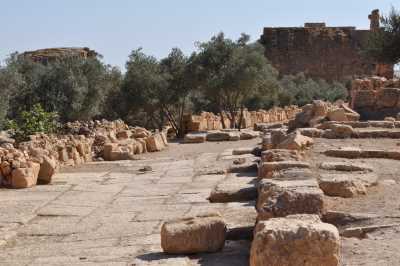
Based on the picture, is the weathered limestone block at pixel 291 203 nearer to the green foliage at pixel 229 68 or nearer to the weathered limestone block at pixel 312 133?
the weathered limestone block at pixel 312 133

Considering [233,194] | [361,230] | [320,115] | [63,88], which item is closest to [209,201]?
[233,194]

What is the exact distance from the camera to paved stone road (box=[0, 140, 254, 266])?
5.37 m

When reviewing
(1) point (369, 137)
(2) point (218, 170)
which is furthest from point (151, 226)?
(1) point (369, 137)

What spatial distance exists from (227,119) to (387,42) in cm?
931

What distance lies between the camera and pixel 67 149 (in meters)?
13.3

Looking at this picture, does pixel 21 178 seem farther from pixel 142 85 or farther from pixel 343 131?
pixel 142 85

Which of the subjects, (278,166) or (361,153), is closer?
(278,166)

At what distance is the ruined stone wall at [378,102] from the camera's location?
17.5m

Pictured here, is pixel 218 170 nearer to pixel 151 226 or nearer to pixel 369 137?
pixel 369 137

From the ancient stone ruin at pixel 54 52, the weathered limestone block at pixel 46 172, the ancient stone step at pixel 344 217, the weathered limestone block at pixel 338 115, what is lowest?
the ancient stone step at pixel 344 217

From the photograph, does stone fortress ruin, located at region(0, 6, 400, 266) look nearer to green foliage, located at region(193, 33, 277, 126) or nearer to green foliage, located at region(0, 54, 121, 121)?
green foliage, located at region(0, 54, 121, 121)

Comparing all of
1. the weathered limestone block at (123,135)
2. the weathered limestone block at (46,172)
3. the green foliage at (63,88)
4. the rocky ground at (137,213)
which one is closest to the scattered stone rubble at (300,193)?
the rocky ground at (137,213)

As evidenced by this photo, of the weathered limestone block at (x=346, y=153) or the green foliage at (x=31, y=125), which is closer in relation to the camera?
the weathered limestone block at (x=346, y=153)

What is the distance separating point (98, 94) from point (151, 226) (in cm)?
1555
